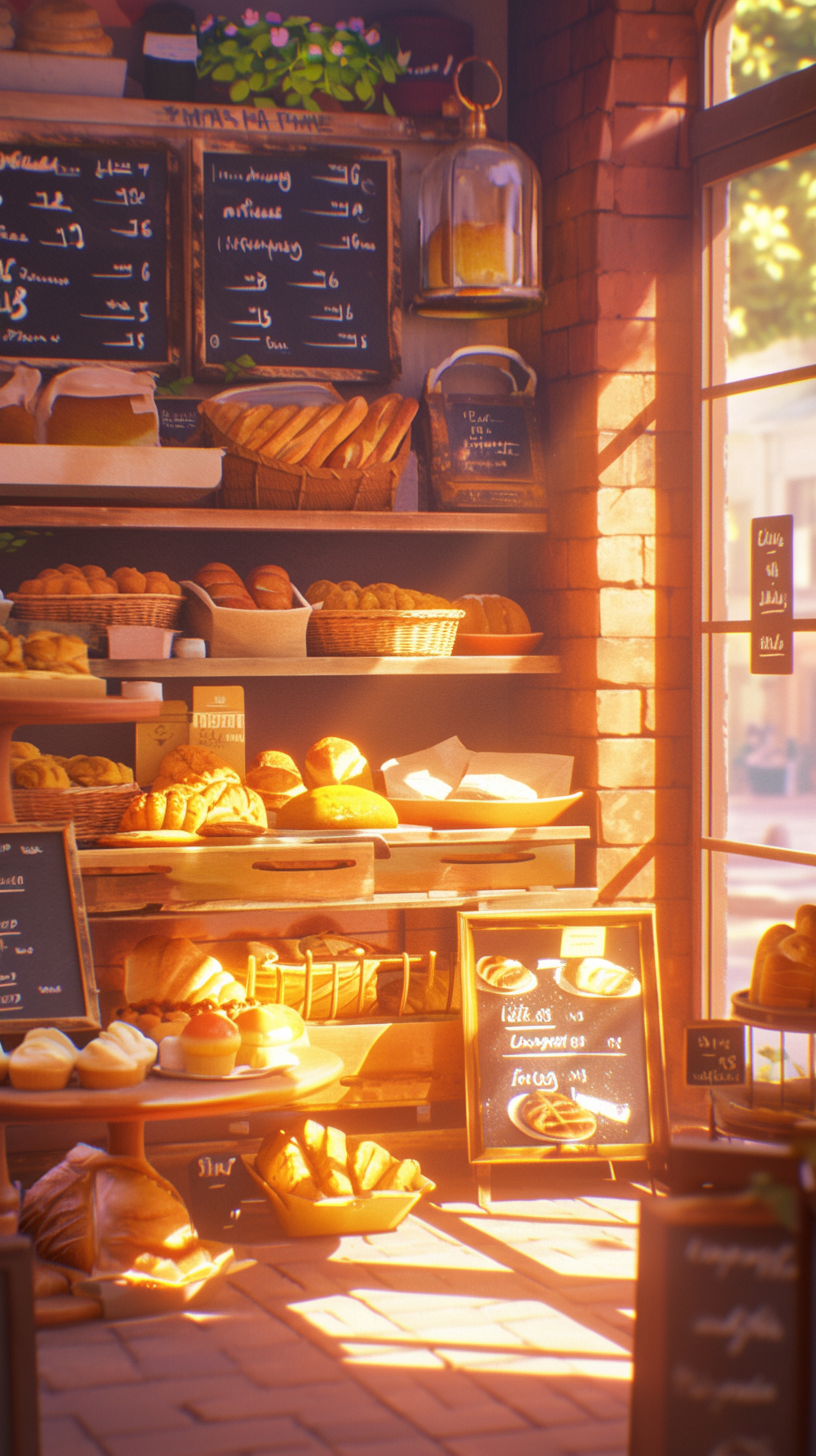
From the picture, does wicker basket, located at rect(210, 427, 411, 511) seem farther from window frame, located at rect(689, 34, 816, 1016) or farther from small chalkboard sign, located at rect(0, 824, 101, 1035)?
small chalkboard sign, located at rect(0, 824, 101, 1035)

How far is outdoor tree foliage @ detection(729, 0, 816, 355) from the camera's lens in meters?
3.66

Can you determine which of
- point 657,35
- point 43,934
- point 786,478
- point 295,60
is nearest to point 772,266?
point 657,35

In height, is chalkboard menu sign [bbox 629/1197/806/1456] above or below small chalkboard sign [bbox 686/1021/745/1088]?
above

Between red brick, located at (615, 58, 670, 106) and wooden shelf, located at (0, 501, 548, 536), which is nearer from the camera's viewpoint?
wooden shelf, located at (0, 501, 548, 536)

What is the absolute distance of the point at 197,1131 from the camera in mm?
3445

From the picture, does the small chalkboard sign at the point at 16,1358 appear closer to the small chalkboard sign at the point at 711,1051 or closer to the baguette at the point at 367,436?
the small chalkboard sign at the point at 711,1051

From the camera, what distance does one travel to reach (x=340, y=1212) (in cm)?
304

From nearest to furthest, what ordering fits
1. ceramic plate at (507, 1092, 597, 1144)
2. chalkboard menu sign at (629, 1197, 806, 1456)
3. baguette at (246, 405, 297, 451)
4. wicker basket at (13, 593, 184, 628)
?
chalkboard menu sign at (629, 1197, 806, 1456), ceramic plate at (507, 1092, 597, 1144), wicker basket at (13, 593, 184, 628), baguette at (246, 405, 297, 451)

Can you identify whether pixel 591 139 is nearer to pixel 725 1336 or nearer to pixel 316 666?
pixel 316 666

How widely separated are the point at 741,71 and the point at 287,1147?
2.95 m

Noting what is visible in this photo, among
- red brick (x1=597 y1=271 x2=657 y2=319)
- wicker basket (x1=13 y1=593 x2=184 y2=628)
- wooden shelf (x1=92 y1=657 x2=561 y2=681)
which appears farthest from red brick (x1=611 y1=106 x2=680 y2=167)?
wicker basket (x1=13 y1=593 x2=184 y2=628)

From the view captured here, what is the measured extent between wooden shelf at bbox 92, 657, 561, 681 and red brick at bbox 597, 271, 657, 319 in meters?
0.91

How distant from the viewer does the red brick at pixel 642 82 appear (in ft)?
12.0

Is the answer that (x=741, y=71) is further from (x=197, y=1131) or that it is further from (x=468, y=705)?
(x=197, y=1131)
